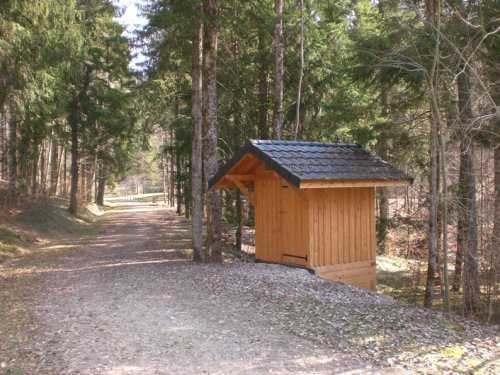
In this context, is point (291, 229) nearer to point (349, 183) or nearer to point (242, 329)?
point (349, 183)

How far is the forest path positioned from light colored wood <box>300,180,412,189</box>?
2.66 m

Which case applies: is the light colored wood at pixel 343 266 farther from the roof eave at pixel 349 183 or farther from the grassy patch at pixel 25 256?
the grassy patch at pixel 25 256

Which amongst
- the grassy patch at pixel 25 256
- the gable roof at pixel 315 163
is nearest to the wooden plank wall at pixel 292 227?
the gable roof at pixel 315 163

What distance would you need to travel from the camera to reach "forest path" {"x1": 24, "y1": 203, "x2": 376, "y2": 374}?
498 cm

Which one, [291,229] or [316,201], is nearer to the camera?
[316,201]

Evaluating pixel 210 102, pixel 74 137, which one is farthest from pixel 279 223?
pixel 74 137

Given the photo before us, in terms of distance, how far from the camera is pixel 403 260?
706 inches

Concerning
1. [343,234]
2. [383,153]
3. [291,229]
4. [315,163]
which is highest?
[383,153]

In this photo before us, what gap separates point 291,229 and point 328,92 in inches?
287

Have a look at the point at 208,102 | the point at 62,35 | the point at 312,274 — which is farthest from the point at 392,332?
the point at 62,35

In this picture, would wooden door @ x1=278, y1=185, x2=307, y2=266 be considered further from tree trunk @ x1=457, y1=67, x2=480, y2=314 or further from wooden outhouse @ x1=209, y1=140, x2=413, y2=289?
tree trunk @ x1=457, y1=67, x2=480, y2=314

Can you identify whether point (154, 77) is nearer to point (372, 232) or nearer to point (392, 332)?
point (372, 232)

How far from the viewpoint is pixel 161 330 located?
6137mm

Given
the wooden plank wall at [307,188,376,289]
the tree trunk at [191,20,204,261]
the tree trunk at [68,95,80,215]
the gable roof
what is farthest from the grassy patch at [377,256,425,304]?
the tree trunk at [68,95,80,215]
